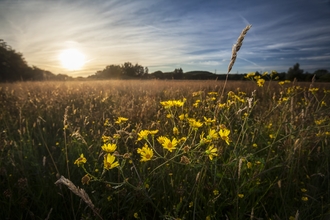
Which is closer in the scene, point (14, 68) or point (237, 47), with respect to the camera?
point (237, 47)

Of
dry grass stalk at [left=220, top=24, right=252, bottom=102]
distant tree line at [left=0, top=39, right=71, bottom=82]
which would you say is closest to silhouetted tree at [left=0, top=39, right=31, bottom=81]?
distant tree line at [left=0, top=39, right=71, bottom=82]

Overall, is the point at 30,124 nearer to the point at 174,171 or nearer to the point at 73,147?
the point at 73,147

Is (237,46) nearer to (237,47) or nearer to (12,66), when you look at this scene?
(237,47)

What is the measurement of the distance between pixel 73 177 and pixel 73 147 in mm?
513

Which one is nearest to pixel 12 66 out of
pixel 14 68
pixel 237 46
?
pixel 14 68

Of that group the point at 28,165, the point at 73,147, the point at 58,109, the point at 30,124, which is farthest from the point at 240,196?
the point at 58,109

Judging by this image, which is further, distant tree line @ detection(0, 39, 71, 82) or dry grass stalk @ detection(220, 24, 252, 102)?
distant tree line @ detection(0, 39, 71, 82)

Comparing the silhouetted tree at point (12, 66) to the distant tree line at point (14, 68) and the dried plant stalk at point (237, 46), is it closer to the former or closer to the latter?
the distant tree line at point (14, 68)

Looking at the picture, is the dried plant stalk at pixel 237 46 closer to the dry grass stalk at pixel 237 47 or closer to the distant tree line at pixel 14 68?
the dry grass stalk at pixel 237 47

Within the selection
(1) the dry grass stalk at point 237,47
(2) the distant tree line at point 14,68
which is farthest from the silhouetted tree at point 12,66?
(1) the dry grass stalk at point 237,47

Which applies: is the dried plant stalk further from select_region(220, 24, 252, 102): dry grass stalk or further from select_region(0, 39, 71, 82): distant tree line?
select_region(0, 39, 71, 82): distant tree line

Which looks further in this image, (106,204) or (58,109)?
(58,109)

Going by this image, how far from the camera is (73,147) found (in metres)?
2.32

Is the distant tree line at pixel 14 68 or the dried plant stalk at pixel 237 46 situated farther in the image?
the distant tree line at pixel 14 68
